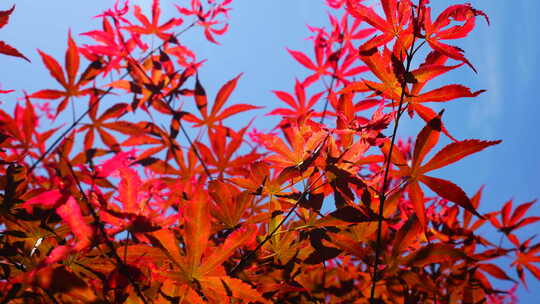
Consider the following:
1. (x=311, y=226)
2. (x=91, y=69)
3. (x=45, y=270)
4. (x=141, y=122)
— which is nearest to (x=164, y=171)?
(x=141, y=122)

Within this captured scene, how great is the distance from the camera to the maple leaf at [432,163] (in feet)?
1.83

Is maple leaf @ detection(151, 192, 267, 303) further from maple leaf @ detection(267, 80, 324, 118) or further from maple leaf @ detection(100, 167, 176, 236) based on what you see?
maple leaf @ detection(267, 80, 324, 118)

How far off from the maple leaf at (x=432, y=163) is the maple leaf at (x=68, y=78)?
0.92 metres

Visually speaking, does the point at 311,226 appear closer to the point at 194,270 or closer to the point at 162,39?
the point at 194,270

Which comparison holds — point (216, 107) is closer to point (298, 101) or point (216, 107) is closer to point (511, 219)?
point (298, 101)

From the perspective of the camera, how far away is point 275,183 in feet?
2.24

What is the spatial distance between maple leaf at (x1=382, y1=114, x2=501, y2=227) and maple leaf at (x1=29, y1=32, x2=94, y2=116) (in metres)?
0.92

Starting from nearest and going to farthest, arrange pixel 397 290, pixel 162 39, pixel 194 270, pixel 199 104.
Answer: pixel 194 270 → pixel 397 290 → pixel 199 104 → pixel 162 39

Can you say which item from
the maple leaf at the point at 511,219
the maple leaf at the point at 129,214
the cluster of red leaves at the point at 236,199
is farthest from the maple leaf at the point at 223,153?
the maple leaf at the point at 511,219

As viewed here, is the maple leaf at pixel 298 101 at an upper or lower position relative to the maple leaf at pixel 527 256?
upper

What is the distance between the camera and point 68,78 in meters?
1.09

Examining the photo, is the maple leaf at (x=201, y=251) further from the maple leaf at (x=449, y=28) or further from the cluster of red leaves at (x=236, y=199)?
the maple leaf at (x=449, y=28)

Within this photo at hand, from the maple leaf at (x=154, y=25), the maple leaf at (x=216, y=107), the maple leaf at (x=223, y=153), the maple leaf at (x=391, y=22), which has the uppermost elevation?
the maple leaf at (x=154, y=25)

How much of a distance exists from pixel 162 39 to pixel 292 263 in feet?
3.44
